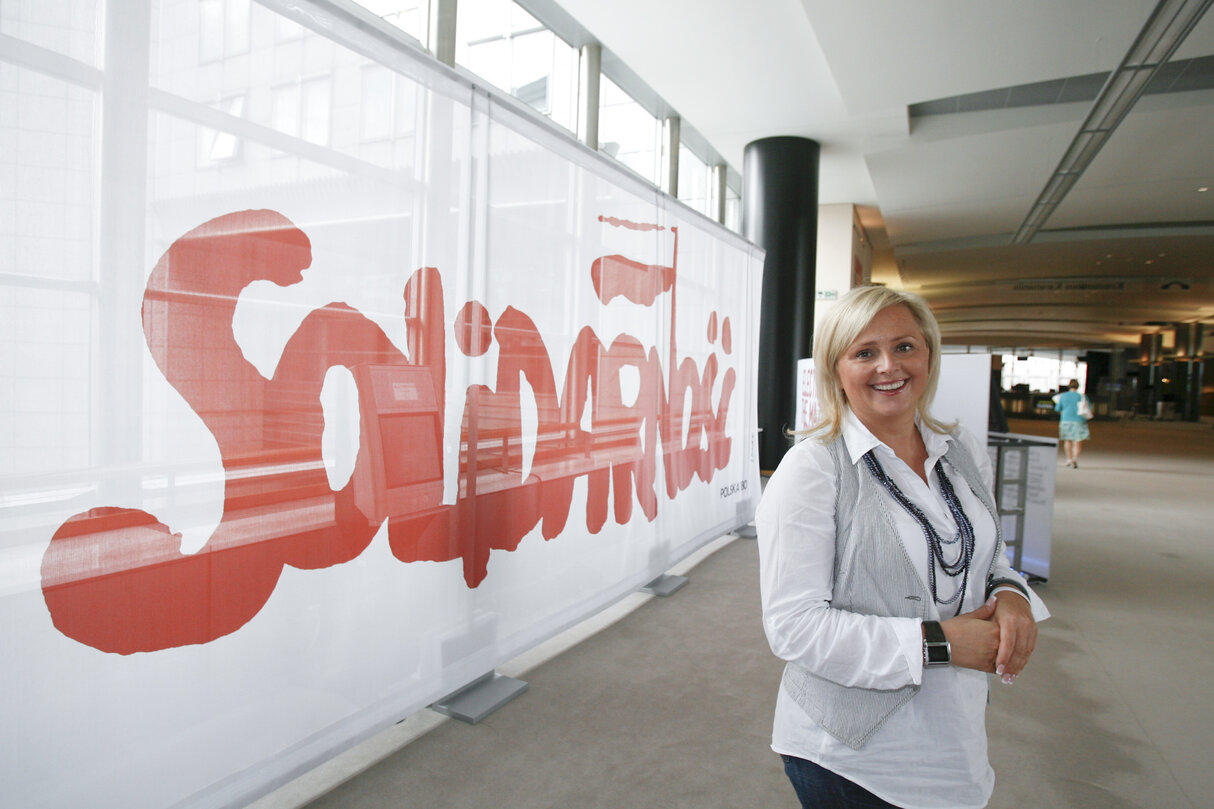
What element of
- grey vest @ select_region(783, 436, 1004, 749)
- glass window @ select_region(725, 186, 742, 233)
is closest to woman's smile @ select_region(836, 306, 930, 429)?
grey vest @ select_region(783, 436, 1004, 749)

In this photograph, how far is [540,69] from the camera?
17.2 ft

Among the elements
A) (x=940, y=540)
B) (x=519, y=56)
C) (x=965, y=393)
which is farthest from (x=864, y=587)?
(x=519, y=56)

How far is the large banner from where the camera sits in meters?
1.53

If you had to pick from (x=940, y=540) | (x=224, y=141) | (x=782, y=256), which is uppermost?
(x=782, y=256)

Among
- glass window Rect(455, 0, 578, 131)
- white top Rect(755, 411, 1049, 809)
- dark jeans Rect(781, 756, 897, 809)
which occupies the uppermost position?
glass window Rect(455, 0, 578, 131)

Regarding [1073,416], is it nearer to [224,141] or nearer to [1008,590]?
[1008,590]

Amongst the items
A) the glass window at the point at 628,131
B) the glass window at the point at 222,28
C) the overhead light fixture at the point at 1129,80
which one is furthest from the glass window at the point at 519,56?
the overhead light fixture at the point at 1129,80

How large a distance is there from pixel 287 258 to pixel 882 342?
163 centimetres

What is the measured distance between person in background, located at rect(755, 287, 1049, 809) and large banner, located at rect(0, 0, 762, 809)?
57.0 inches

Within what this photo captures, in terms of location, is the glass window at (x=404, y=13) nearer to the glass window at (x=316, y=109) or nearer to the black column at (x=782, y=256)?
the glass window at (x=316, y=109)

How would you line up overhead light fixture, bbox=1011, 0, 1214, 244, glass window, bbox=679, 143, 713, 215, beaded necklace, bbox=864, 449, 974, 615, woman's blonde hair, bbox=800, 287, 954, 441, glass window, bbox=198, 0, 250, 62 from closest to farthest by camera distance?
1. beaded necklace, bbox=864, 449, 974, 615
2. woman's blonde hair, bbox=800, 287, 954, 441
3. glass window, bbox=198, 0, 250, 62
4. overhead light fixture, bbox=1011, 0, 1214, 244
5. glass window, bbox=679, 143, 713, 215

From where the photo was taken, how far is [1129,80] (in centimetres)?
621

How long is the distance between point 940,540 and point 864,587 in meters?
0.15

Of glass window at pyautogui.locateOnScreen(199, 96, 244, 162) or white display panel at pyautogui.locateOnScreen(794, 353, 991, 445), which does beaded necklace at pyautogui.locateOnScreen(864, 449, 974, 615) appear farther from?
white display panel at pyautogui.locateOnScreen(794, 353, 991, 445)
